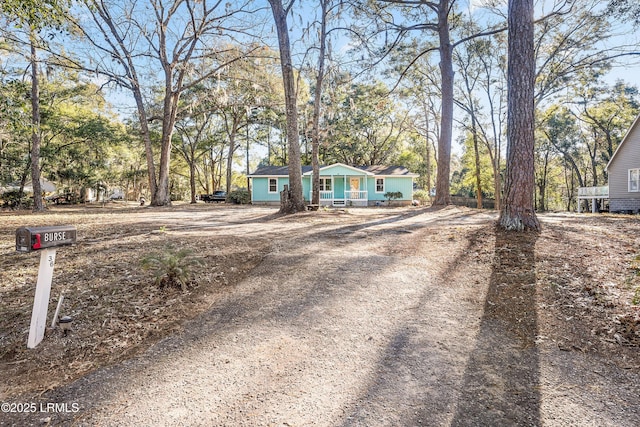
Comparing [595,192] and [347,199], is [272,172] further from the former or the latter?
[595,192]

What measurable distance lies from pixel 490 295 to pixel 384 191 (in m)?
22.8

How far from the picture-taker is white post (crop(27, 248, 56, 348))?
2.62 meters

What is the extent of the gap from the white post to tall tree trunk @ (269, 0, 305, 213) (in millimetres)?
8307

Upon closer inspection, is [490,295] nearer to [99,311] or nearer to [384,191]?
[99,311]

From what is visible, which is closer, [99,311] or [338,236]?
[99,311]

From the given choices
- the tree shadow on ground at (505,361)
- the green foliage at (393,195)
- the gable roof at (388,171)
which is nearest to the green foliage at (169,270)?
the tree shadow on ground at (505,361)

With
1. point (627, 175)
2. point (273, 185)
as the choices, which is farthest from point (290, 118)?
point (627, 175)

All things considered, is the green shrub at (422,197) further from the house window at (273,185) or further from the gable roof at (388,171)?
the house window at (273,185)

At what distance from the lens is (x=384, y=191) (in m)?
26.1

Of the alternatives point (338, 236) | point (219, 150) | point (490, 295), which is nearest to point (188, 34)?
point (338, 236)

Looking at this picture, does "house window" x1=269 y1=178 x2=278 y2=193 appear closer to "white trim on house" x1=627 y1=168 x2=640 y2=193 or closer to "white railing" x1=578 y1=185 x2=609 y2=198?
"white railing" x1=578 y1=185 x2=609 y2=198

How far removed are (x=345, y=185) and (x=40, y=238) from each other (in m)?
22.8

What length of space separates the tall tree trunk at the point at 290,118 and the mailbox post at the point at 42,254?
27.1 feet

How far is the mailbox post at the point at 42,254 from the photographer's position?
2.44 meters
